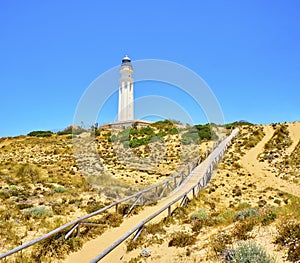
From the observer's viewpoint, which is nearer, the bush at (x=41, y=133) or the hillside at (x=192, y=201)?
the hillside at (x=192, y=201)

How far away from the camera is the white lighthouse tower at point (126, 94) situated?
179 ft

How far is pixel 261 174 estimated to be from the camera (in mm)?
23719

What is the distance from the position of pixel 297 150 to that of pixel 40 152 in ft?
97.1

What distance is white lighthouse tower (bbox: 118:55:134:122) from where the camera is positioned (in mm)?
54594

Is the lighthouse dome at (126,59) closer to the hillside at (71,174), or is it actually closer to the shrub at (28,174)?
the hillside at (71,174)

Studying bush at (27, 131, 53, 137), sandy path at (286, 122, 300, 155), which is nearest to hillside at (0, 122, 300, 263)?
sandy path at (286, 122, 300, 155)

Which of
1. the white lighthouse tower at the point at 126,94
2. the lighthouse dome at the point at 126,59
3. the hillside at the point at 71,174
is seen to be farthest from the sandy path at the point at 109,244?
the lighthouse dome at the point at 126,59

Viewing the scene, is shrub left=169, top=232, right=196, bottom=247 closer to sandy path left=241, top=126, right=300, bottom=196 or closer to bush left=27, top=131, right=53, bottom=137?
sandy path left=241, top=126, right=300, bottom=196

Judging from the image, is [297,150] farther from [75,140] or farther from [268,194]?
[75,140]

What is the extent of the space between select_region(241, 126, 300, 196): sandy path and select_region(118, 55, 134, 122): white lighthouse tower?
2535 centimetres

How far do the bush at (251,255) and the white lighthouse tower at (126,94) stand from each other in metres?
48.2

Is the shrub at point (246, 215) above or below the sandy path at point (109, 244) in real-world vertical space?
above

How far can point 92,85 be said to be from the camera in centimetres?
2142

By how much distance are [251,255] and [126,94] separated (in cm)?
5111
